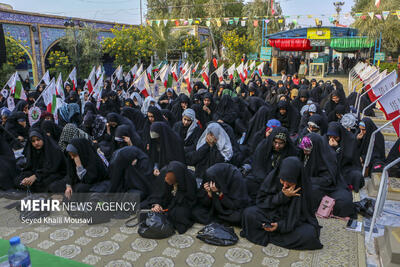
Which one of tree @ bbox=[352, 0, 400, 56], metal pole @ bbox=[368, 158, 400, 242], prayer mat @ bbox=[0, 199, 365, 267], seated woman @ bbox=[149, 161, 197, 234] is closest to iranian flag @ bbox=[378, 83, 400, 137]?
metal pole @ bbox=[368, 158, 400, 242]

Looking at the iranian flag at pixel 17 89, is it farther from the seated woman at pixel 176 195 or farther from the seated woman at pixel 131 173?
the seated woman at pixel 176 195

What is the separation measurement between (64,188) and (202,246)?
2154 millimetres

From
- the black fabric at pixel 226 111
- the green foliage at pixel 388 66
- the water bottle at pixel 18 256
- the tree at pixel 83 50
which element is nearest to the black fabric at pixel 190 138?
the black fabric at pixel 226 111

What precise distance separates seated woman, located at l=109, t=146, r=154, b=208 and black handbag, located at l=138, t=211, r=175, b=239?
0.40 meters

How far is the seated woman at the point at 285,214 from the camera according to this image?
3062mm

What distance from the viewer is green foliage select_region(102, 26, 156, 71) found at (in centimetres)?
1694

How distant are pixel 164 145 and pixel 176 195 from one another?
1.01 m

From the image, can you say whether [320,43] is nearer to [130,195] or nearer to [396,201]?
[396,201]

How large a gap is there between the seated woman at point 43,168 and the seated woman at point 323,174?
3156 millimetres

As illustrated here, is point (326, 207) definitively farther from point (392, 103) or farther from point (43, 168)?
point (43, 168)

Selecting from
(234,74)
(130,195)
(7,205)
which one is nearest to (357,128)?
(130,195)

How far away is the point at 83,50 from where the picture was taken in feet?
52.1

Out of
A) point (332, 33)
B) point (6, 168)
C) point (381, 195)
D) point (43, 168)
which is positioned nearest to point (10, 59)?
point (6, 168)

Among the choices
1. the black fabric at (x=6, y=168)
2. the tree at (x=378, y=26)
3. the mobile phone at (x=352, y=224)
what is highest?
the tree at (x=378, y=26)
